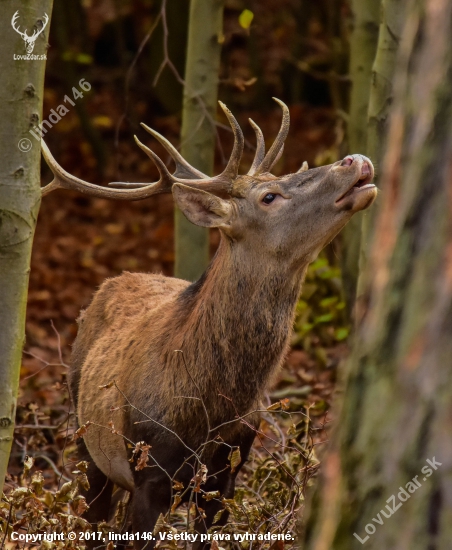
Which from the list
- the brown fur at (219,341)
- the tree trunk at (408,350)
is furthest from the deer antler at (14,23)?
the tree trunk at (408,350)

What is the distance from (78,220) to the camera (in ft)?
45.5

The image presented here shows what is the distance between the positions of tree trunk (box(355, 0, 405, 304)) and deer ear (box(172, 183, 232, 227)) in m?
1.15

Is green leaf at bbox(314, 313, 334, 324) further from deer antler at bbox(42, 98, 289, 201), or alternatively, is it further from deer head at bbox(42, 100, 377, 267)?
deer head at bbox(42, 100, 377, 267)

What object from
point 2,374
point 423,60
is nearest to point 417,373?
point 423,60

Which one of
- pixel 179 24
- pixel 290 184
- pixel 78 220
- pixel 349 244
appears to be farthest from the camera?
pixel 78 220

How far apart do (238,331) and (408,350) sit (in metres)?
2.73

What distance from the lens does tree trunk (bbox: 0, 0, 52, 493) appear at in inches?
159

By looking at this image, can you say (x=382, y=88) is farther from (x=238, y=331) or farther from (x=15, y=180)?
(x=15, y=180)

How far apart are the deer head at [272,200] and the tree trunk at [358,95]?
2445 mm

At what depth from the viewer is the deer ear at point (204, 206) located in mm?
5258

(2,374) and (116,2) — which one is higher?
(116,2)

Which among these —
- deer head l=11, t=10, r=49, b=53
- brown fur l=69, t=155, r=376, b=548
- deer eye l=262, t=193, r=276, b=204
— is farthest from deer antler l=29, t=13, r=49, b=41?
deer eye l=262, t=193, r=276, b=204

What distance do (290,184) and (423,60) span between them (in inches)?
117

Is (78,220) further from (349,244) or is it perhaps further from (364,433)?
(364,433)
